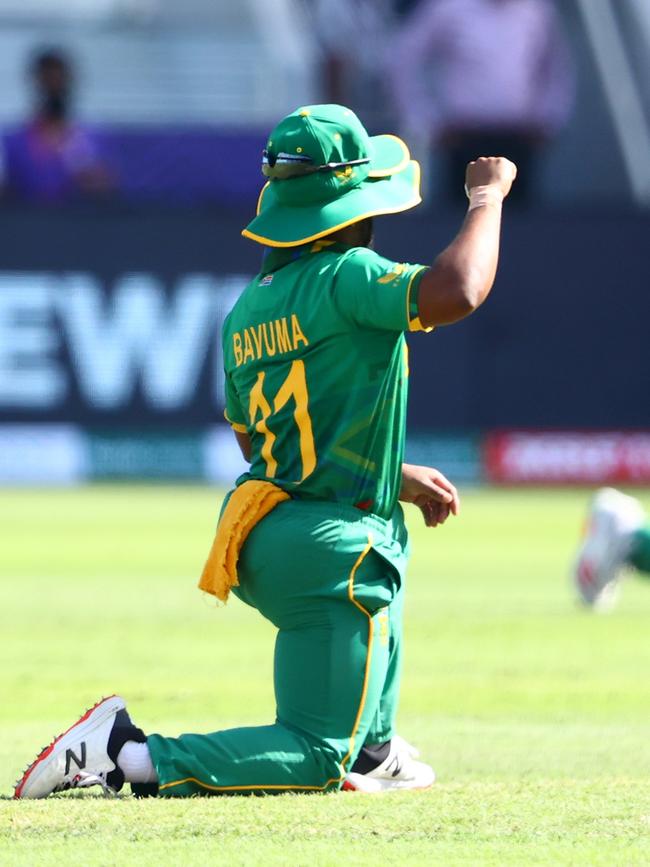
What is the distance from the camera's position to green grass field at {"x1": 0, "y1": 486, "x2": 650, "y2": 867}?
420 centimetres

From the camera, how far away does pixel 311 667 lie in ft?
15.9

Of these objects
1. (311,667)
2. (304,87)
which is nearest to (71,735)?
(311,667)

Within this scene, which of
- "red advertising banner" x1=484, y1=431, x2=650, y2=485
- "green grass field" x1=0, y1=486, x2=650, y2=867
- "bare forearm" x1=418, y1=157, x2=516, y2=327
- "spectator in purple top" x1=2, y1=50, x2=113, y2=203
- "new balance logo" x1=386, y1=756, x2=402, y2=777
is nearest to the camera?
"green grass field" x1=0, y1=486, x2=650, y2=867

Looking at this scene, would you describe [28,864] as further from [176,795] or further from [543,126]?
[543,126]

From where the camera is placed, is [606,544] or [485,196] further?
[606,544]

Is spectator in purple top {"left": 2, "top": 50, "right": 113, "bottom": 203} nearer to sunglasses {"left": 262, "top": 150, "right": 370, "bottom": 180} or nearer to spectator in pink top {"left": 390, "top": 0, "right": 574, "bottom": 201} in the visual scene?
spectator in pink top {"left": 390, "top": 0, "right": 574, "bottom": 201}

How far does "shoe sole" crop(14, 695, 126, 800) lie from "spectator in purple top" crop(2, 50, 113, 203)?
1259 centimetres

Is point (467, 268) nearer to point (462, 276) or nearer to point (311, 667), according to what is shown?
point (462, 276)

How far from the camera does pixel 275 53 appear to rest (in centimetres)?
2389

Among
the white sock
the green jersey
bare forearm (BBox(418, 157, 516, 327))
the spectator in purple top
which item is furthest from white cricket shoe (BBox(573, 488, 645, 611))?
the spectator in purple top

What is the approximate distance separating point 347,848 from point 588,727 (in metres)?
2.14

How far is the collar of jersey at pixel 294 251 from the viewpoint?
200 inches

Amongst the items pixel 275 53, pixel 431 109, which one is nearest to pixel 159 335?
pixel 431 109

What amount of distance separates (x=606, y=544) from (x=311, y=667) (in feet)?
8.68
